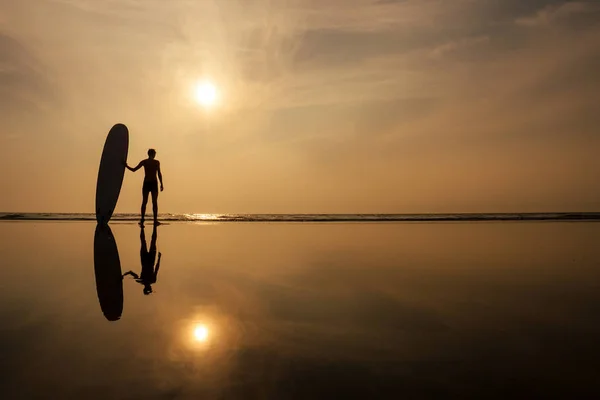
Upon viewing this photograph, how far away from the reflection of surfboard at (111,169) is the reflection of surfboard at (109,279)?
3.42 meters

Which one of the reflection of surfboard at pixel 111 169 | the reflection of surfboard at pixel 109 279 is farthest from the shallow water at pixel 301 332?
the reflection of surfboard at pixel 111 169

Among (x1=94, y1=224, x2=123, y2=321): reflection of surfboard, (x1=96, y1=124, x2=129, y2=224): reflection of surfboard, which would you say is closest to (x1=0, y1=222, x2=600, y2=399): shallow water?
(x1=94, y1=224, x2=123, y2=321): reflection of surfboard

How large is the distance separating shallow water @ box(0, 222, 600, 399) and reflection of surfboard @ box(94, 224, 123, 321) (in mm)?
59

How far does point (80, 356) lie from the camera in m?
3.17

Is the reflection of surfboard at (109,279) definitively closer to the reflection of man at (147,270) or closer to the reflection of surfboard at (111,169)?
the reflection of man at (147,270)

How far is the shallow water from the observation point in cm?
273

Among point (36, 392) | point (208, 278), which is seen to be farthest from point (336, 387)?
point (208, 278)

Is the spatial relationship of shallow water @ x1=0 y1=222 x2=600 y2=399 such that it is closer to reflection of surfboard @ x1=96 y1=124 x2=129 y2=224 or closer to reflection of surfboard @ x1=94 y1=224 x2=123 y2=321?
reflection of surfboard @ x1=94 y1=224 x2=123 y2=321

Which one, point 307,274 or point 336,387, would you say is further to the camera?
point 307,274

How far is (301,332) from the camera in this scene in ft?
12.5

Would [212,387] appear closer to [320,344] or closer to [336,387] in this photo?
[336,387]

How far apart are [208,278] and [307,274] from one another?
140cm

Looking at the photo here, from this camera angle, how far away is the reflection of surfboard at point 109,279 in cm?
460

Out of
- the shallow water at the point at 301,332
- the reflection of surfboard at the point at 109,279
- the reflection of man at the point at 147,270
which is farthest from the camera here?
the reflection of man at the point at 147,270
